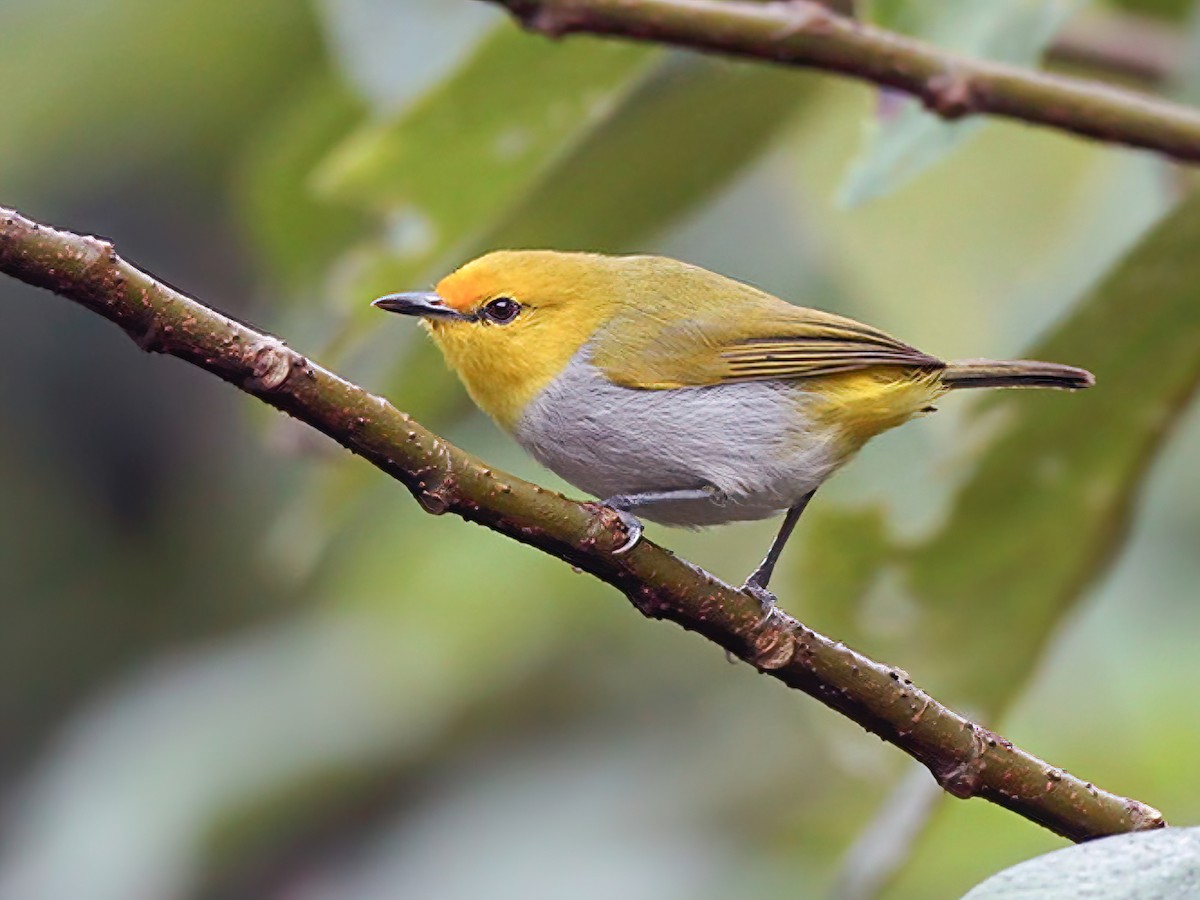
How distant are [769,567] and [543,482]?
5.30 ft

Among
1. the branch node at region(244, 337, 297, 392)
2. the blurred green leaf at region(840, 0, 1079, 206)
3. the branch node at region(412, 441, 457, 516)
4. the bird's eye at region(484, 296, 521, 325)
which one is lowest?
the bird's eye at region(484, 296, 521, 325)

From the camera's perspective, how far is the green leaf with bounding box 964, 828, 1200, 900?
1.27m

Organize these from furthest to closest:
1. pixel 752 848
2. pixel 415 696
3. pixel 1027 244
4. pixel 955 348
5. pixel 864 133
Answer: pixel 415 696
pixel 752 848
pixel 1027 244
pixel 955 348
pixel 864 133

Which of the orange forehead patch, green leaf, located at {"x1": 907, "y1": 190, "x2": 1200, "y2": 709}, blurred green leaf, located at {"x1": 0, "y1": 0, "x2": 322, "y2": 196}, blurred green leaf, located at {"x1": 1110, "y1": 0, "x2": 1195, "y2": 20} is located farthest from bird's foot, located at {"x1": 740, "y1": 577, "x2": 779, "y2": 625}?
blurred green leaf, located at {"x1": 0, "y1": 0, "x2": 322, "y2": 196}

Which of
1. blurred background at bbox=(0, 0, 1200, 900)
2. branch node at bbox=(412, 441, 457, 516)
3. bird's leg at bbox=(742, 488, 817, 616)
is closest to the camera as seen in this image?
branch node at bbox=(412, 441, 457, 516)

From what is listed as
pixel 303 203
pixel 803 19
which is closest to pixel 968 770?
pixel 803 19

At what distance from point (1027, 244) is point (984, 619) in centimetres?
97

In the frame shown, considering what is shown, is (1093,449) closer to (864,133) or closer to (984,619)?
(984,619)

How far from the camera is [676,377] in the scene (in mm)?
2518

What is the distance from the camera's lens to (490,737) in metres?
3.95

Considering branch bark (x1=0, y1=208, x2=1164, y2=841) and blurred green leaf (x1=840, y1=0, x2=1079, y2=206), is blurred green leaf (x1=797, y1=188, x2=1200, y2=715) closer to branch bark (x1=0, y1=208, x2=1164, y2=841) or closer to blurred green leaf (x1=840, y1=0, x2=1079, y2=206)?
blurred green leaf (x1=840, y1=0, x2=1079, y2=206)

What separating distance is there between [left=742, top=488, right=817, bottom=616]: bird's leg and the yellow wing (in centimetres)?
20

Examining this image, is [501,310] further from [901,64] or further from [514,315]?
[901,64]

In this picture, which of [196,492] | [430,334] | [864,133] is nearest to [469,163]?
[430,334]
